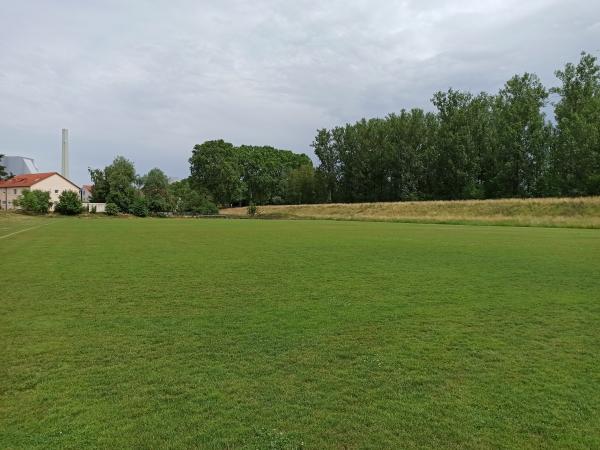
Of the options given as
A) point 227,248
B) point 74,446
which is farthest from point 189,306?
point 227,248

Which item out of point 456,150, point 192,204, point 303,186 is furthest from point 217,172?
→ point 456,150

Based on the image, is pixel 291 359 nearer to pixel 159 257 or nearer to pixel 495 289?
pixel 495 289

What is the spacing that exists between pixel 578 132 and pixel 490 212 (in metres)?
22.5

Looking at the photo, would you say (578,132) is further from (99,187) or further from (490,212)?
(99,187)

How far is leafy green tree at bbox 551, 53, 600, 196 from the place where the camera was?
6291 cm

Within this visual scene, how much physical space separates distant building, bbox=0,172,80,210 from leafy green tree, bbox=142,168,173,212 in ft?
46.1

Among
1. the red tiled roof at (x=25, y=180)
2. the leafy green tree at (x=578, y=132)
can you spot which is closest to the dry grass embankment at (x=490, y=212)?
the leafy green tree at (x=578, y=132)

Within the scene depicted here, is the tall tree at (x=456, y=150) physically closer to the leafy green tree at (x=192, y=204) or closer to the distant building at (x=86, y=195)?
the leafy green tree at (x=192, y=204)

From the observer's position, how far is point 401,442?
3570 millimetres

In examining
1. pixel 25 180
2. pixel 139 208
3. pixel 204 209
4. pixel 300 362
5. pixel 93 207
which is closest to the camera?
pixel 300 362

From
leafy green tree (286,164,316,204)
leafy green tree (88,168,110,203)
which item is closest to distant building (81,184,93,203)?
leafy green tree (88,168,110,203)

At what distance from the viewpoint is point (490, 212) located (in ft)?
178

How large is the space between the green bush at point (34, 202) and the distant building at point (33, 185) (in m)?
11.6

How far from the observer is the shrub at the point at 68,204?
75.1 metres
